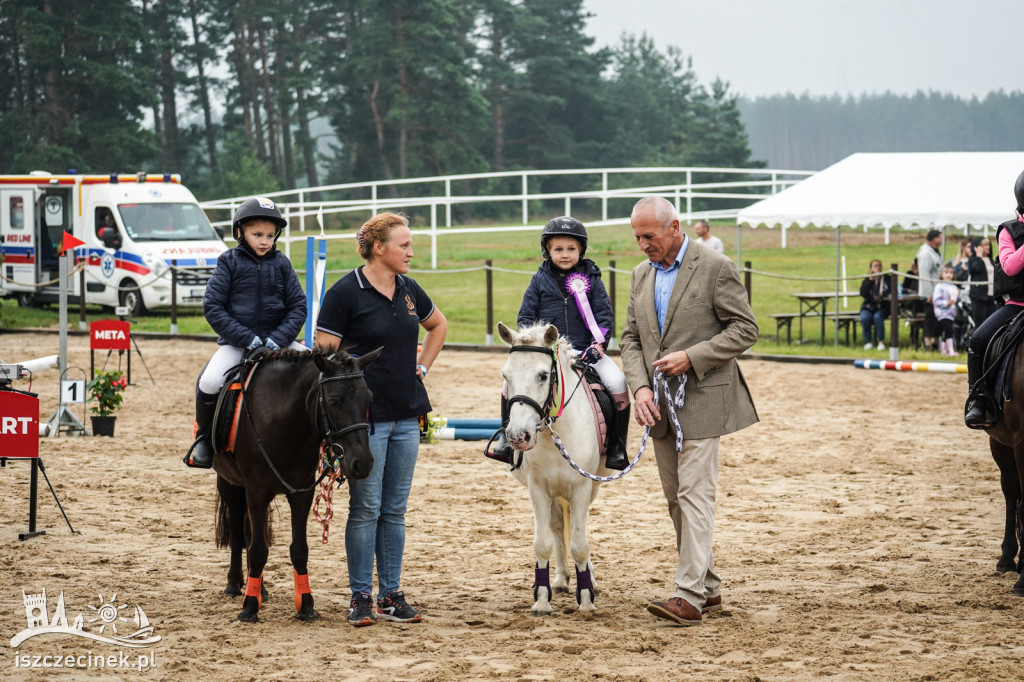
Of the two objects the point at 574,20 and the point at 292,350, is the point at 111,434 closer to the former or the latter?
the point at 292,350

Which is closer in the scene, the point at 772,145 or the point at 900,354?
the point at 900,354

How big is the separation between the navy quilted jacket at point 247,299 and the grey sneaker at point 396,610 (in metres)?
1.50

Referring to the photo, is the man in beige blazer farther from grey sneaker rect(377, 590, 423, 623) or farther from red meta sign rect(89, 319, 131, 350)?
red meta sign rect(89, 319, 131, 350)

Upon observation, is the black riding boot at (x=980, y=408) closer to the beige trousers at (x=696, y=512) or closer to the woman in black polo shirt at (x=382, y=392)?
the beige trousers at (x=696, y=512)

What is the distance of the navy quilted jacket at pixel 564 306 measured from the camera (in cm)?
596

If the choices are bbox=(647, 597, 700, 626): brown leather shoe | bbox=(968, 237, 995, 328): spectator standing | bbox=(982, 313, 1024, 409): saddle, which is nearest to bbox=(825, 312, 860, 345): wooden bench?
bbox=(968, 237, 995, 328): spectator standing

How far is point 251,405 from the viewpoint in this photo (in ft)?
18.5

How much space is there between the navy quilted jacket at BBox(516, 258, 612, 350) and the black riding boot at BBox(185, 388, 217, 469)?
169 cm

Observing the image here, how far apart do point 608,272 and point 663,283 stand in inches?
679

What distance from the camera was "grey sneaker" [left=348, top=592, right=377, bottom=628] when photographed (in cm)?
546

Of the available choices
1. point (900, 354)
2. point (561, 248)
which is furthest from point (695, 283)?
point (900, 354)

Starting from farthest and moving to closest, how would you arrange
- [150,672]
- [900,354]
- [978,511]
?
[900,354]
[978,511]
[150,672]

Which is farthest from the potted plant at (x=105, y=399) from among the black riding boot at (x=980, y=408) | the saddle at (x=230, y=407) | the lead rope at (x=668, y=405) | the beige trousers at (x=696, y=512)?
the black riding boot at (x=980, y=408)

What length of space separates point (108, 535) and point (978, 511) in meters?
5.93
